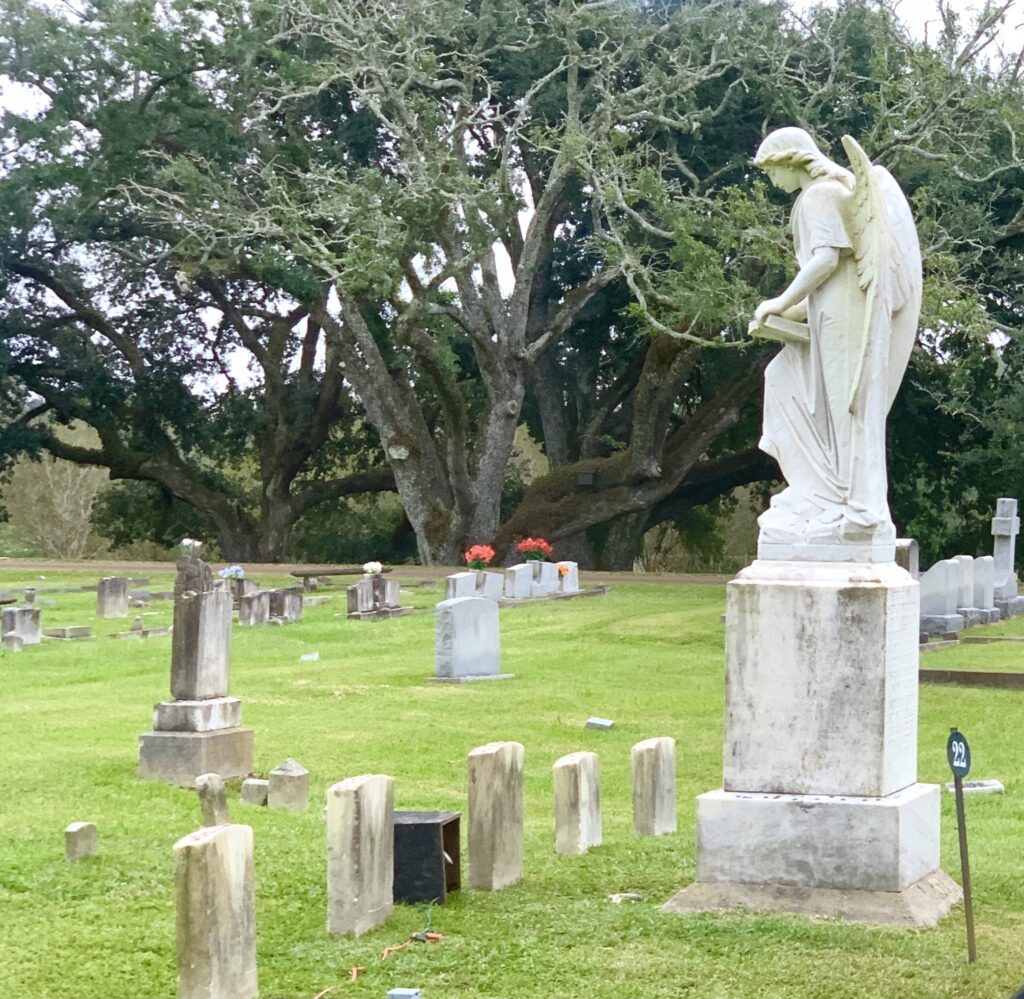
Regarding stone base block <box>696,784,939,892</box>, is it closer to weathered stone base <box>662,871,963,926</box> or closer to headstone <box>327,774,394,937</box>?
weathered stone base <box>662,871,963,926</box>

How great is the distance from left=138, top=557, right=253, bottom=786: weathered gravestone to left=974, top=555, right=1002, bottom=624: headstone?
15752 mm

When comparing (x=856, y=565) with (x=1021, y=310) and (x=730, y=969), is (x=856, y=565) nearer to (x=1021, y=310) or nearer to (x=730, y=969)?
(x=730, y=969)

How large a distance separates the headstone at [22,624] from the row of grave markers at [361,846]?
40.4 ft

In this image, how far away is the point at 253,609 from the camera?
78.2 feet

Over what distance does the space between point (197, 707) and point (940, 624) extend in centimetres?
1343

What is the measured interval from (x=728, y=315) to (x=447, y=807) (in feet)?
69.6

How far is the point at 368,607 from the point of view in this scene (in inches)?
980

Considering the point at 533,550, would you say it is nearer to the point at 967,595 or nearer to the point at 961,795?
the point at 967,595

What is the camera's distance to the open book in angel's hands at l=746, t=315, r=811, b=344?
8.09 metres

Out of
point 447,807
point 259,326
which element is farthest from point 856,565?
point 259,326

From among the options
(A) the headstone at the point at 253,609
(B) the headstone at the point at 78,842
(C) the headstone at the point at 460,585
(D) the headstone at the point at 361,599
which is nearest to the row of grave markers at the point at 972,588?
(C) the headstone at the point at 460,585

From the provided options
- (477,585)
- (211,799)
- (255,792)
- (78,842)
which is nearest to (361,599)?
(477,585)

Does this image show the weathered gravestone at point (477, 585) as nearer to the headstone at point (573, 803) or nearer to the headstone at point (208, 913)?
the headstone at point (573, 803)

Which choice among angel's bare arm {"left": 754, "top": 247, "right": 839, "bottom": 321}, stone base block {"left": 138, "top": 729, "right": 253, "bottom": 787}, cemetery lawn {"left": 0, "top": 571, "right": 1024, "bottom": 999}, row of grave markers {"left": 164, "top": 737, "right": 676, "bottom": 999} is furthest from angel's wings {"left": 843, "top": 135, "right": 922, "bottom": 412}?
stone base block {"left": 138, "top": 729, "right": 253, "bottom": 787}
